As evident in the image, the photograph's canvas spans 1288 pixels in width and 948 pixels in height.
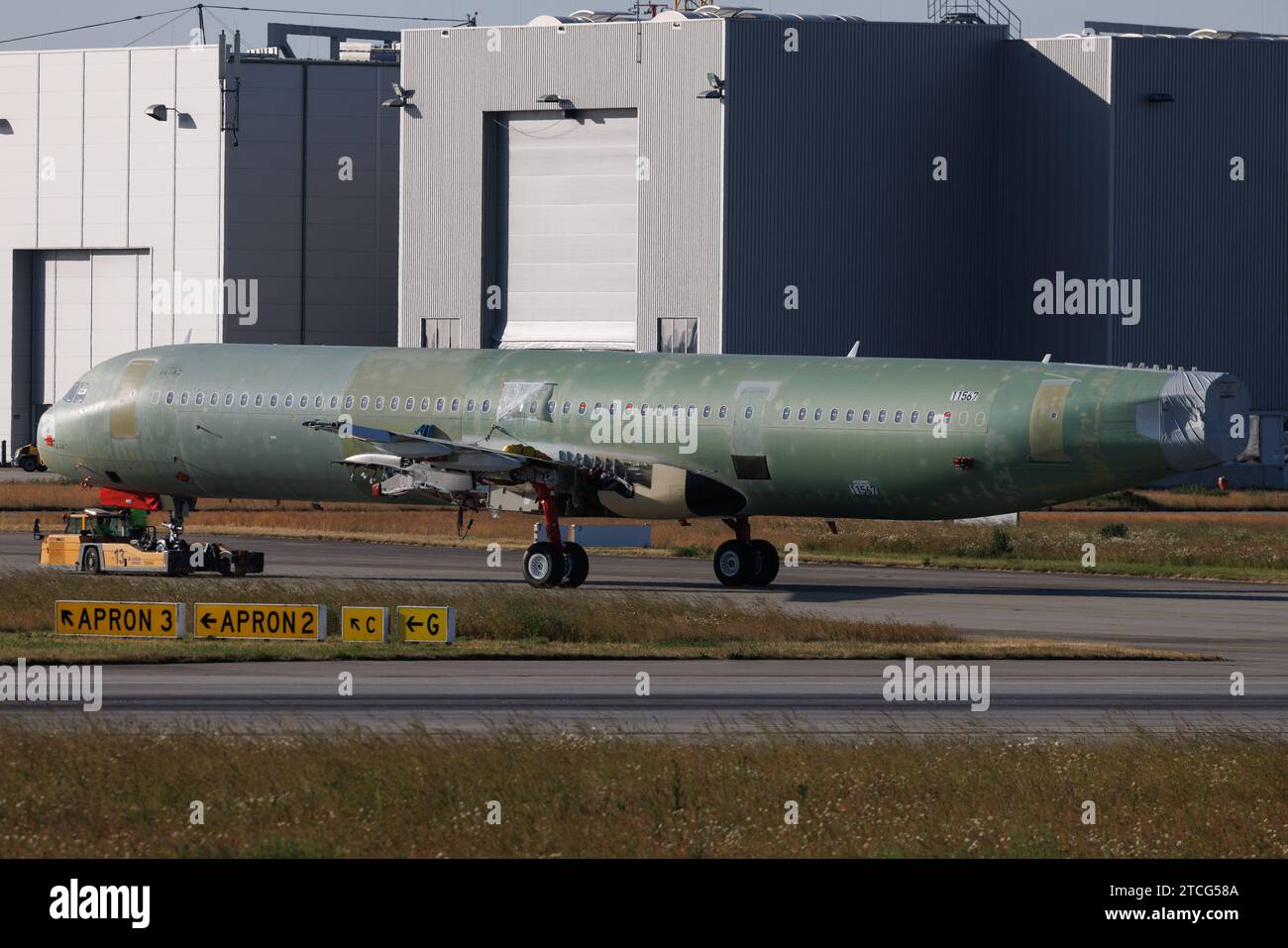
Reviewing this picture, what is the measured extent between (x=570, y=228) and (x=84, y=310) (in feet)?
111

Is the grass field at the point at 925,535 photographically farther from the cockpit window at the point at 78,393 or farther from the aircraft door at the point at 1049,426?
the aircraft door at the point at 1049,426

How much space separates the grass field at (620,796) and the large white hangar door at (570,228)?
234 ft

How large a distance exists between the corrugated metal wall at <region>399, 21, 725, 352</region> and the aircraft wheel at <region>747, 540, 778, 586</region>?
41.2 m

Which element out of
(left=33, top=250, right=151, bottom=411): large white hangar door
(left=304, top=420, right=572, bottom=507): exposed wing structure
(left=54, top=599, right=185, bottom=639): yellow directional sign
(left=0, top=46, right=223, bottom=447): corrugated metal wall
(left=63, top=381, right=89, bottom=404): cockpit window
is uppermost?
(left=0, top=46, right=223, bottom=447): corrugated metal wall

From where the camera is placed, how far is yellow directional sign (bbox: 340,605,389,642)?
1350 inches

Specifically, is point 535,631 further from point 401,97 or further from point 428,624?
point 401,97

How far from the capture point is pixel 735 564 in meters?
48.0

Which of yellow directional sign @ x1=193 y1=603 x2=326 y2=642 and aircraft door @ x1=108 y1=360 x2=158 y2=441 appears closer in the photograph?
yellow directional sign @ x1=193 y1=603 x2=326 y2=642

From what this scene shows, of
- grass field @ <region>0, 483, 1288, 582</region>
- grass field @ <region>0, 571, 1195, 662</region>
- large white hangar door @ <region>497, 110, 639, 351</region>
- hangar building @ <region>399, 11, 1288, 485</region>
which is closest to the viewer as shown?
grass field @ <region>0, 571, 1195, 662</region>

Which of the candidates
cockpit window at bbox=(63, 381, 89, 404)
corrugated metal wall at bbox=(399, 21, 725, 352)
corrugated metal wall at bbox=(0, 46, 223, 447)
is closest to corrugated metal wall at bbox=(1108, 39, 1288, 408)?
corrugated metal wall at bbox=(399, 21, 725, 352)

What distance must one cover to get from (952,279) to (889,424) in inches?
2181

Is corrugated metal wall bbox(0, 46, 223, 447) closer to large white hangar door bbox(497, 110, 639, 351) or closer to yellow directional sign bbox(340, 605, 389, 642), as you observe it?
large white hangar door bbox(497, 110, 639, 351)

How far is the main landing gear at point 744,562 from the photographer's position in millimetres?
47906
